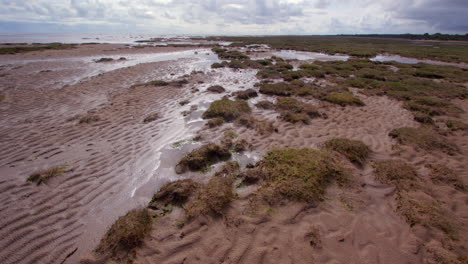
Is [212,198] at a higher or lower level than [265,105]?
lower

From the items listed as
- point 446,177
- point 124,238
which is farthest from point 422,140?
point 124,238

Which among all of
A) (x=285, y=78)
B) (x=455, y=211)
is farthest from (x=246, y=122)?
→ (x=285, y=78)

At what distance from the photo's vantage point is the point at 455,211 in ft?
12.4

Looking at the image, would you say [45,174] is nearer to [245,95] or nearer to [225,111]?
[225,111]

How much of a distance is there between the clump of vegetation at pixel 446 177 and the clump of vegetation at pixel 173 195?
563cm

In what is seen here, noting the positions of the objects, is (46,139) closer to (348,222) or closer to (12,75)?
(348,222)

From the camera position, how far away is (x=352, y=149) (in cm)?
557

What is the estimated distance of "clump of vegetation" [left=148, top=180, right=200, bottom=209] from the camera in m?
4.00

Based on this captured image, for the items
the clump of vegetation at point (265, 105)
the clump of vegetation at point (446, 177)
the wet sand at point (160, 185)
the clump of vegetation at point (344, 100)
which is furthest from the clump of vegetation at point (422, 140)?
the clump of vegetation at point (265, 105)

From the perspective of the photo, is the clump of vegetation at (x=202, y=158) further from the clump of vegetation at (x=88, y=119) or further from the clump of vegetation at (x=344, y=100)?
the clump of vegetation at (x=344, y=100)

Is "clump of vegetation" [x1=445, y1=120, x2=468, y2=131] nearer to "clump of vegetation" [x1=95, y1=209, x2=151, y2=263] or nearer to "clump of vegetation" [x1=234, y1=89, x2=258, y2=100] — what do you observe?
"clump of vegetation" [x1=234, y1=89, x2=258, y2=100]

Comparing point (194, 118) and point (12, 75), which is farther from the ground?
point (12, 75)

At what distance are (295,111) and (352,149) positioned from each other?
3.37 meters

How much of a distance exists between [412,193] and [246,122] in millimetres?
5004
